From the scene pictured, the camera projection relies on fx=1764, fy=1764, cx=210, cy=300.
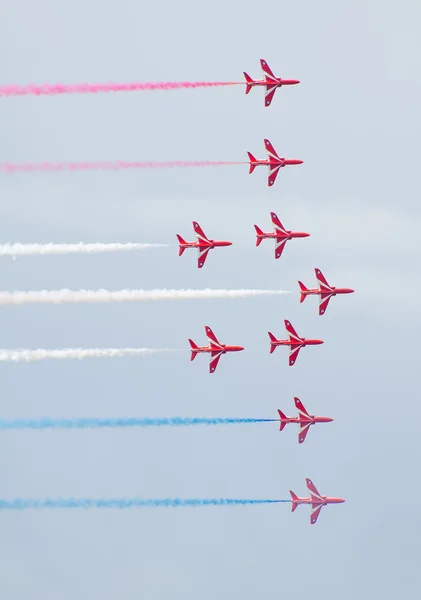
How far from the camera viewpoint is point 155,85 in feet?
266

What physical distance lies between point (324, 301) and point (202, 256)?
7876mm

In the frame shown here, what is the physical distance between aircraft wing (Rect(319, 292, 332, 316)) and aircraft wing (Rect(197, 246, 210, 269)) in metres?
7.30

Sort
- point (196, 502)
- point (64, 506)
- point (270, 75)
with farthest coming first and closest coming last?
point (270, 75)
point (196, 502)
point (64, 506)

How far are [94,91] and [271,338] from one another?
1781cm

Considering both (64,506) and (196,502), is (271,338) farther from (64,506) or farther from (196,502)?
(64,506)

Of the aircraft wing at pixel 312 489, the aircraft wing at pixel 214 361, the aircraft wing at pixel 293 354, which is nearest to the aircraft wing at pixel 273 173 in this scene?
the aircraft wing at pixel 293 354

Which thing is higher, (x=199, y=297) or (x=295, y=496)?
(x=199, y=297)

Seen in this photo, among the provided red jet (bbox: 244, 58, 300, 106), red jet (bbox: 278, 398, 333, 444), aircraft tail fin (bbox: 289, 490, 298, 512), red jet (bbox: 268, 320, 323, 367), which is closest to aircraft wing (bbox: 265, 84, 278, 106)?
red jet (bbox: 244, 58, 300, 106)

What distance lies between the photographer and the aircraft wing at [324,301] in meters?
92.1

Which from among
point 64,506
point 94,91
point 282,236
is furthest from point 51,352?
point 282,236

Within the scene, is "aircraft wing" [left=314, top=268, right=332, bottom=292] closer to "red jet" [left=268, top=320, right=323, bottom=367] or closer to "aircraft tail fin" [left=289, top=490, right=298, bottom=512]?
"red jet" [left=268, top=320, right=323, bottom=367]

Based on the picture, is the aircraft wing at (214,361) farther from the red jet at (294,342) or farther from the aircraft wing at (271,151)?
the aircraft wing at (271,151)

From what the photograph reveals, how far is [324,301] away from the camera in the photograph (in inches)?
3632

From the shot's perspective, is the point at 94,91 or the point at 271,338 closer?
the point at 94,91
